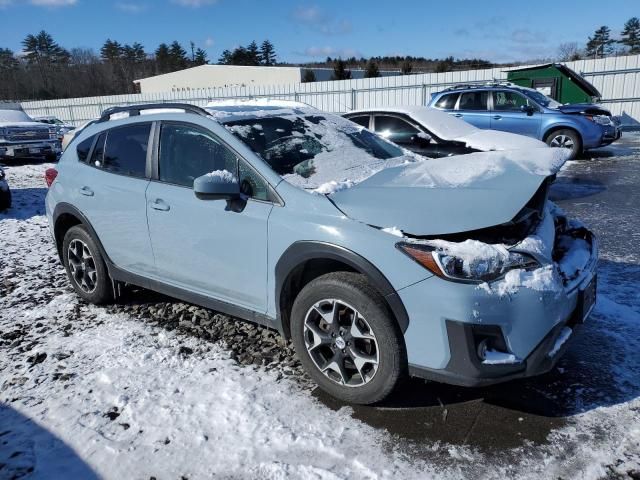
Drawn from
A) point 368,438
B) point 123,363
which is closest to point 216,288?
point 123,363

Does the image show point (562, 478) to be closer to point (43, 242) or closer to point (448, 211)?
point (448, 211)

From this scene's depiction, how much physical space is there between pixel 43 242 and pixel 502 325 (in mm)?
6413

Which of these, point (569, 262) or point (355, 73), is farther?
point (355, 73)

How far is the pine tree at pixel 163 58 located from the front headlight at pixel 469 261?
98.9m

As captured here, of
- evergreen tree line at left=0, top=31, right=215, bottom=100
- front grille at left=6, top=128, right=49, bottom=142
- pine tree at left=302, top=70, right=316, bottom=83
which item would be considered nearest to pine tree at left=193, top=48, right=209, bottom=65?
evergreen tree line at left=0, top=31, right=215, bottom=100

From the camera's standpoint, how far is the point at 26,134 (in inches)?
600

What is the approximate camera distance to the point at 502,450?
2.60 m

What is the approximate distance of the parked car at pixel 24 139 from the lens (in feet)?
48.6

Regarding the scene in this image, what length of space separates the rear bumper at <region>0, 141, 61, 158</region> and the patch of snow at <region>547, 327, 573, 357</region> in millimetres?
16077

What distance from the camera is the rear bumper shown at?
583 inches

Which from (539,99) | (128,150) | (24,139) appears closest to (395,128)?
(128,150)

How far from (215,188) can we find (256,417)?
137 cm

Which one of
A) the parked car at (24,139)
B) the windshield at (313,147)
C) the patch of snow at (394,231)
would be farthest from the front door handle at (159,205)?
the parked car at (24,139)

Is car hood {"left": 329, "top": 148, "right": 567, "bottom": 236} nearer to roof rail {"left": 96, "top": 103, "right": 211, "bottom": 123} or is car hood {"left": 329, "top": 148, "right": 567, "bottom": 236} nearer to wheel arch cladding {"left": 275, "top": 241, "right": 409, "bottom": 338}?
wheel arch cladding {"left": 275, "top": 241, "right": 409, "bottom": 338}
